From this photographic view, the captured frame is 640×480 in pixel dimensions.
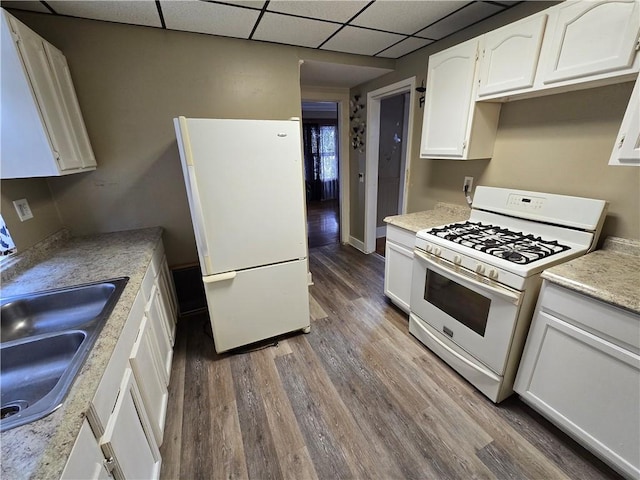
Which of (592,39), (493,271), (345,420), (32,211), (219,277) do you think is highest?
(592,39)

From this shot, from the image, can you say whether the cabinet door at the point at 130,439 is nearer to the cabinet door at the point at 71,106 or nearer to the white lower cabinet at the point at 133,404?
the white lower cabinet at the point at 133,404

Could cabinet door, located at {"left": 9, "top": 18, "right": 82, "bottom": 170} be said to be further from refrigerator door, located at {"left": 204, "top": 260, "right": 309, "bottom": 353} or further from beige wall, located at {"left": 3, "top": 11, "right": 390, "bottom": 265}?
refrigerator door, located at {"left": 204, "top": 260, "right": 309, "bottom": 353}

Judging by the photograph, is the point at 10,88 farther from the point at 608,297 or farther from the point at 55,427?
the point at 608,297

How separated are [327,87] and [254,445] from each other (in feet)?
12.2

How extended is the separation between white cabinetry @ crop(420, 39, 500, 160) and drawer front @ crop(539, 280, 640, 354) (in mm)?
1073

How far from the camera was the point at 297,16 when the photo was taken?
181 cm

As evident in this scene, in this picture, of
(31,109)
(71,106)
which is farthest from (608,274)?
(71,106)

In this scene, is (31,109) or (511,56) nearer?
(31,109)

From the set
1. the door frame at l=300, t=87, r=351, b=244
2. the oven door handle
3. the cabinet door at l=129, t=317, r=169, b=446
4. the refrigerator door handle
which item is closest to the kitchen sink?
the cabinet door at l=129, t=317, r=169, b=446

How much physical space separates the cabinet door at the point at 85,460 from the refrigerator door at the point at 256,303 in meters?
1.07

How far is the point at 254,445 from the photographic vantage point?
1.43 meters

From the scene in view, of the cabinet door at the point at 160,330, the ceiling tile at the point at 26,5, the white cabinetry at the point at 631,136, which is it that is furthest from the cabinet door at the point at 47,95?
the white cabinetry at the point at 631,136

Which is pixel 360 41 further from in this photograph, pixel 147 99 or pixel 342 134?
pixel 147 99

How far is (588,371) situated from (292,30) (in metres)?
2.70
